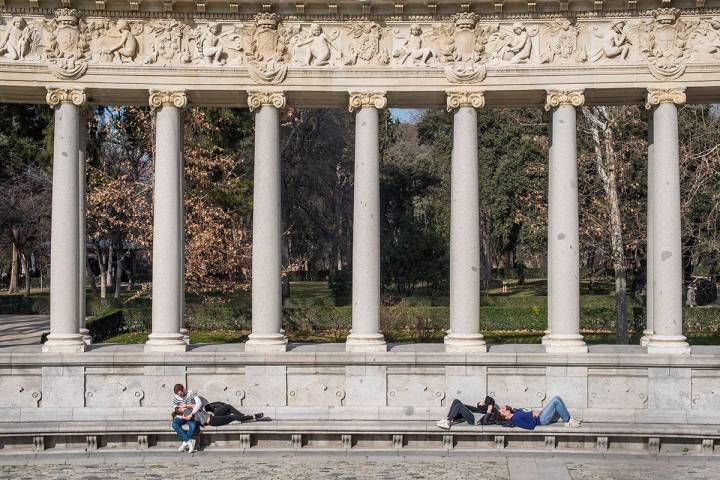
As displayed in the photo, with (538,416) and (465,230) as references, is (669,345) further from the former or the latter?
(465,230)

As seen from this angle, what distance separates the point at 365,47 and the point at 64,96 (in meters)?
13.5

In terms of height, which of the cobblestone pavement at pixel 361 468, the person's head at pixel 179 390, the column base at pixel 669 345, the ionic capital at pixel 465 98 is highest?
the ionic capital at pixel 465 98

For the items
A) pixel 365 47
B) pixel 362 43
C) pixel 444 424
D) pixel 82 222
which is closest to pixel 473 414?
pixel 444 424

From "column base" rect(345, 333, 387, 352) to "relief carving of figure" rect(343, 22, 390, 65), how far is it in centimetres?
1228

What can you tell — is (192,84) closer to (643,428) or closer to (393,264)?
(643,428)

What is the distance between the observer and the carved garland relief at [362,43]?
39.1 m

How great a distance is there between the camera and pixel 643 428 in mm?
35219

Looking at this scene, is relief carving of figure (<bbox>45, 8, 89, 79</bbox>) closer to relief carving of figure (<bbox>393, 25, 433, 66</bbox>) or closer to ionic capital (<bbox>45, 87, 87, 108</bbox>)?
ionic capital (<bbox>45, 87, 87, 108</bbox>)

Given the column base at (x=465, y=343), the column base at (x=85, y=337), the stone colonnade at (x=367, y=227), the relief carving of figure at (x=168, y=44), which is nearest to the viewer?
the stone colonnade at (x=367, y=227)

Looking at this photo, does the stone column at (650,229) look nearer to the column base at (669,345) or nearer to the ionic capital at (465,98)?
the column base at (669,345)

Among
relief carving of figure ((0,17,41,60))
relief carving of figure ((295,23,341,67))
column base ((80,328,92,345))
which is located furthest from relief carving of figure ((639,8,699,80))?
column base ((80,328,92,345))

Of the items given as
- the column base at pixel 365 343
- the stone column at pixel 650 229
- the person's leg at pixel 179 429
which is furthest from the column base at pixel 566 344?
the person's leg at pixel 179 429

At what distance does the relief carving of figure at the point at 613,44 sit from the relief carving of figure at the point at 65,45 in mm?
22865

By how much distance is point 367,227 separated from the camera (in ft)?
129
